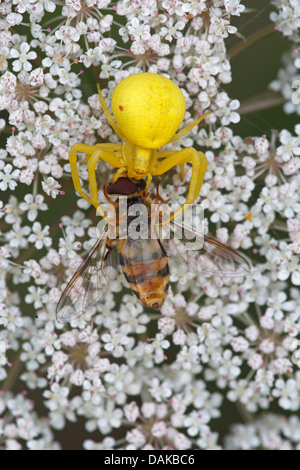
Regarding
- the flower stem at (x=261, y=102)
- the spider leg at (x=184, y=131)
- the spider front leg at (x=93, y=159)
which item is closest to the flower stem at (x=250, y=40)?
the flower stem at (x=261, y=102)

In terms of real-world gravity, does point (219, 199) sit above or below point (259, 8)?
below

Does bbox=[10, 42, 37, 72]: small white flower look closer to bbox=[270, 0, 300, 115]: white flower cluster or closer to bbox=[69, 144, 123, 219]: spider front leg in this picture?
bbox=[69, 144, 123, 219]: spider front leg

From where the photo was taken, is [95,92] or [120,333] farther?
[120,333]

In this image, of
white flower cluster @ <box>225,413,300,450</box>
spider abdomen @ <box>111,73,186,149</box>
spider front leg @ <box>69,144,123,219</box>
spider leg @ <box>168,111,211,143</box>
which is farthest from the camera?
white flower cluster @ <box>225,413,300,450</box>

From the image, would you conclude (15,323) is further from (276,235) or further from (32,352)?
(276,235)

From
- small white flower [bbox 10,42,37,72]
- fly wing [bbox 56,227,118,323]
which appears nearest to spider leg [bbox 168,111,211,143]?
fly wing [bbox 56,227,118,323]

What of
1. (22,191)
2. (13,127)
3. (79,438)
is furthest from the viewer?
(79,438)

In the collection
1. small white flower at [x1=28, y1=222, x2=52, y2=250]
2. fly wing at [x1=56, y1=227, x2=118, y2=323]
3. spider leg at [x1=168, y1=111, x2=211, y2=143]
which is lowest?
fly wing at [x1=56, y1=227, x2=118, y2=323]

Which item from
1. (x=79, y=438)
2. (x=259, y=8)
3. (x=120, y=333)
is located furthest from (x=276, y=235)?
(x=79, y=438)
